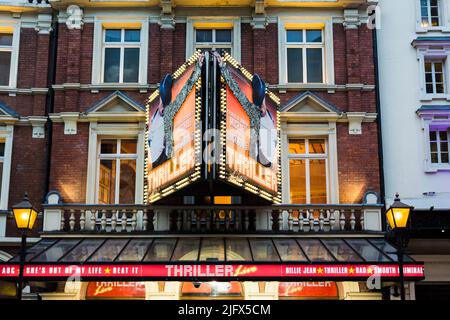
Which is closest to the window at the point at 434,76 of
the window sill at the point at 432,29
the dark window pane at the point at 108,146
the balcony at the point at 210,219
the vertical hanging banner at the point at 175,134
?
the window sill at the point at 432,29

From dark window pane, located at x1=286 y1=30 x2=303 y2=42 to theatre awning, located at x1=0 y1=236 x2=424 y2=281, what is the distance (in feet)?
20.5

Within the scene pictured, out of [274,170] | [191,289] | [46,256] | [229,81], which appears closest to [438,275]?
[274,170]

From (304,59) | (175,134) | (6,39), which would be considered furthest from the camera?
(6,39)

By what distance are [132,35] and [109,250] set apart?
268 inches

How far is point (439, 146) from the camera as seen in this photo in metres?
17.9

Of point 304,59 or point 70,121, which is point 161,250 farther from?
point 304,59

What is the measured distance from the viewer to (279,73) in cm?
1758

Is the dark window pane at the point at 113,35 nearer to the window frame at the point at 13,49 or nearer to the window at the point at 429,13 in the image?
the window frame at the point at 13,49

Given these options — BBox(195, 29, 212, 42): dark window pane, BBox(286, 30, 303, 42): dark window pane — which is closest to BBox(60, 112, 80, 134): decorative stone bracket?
BBox(195, 29, 212, 42): dark window pane

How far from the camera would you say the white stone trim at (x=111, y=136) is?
55.1 ft

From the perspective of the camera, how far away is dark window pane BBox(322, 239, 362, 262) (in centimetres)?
1416

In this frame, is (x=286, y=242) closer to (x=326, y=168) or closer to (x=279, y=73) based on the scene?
(x=326, y=168)

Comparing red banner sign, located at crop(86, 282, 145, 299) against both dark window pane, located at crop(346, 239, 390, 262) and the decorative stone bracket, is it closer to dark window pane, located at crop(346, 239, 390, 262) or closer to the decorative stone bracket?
the decorative stone bracket

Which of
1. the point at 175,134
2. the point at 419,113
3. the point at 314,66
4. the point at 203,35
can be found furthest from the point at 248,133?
the point at 419,113
